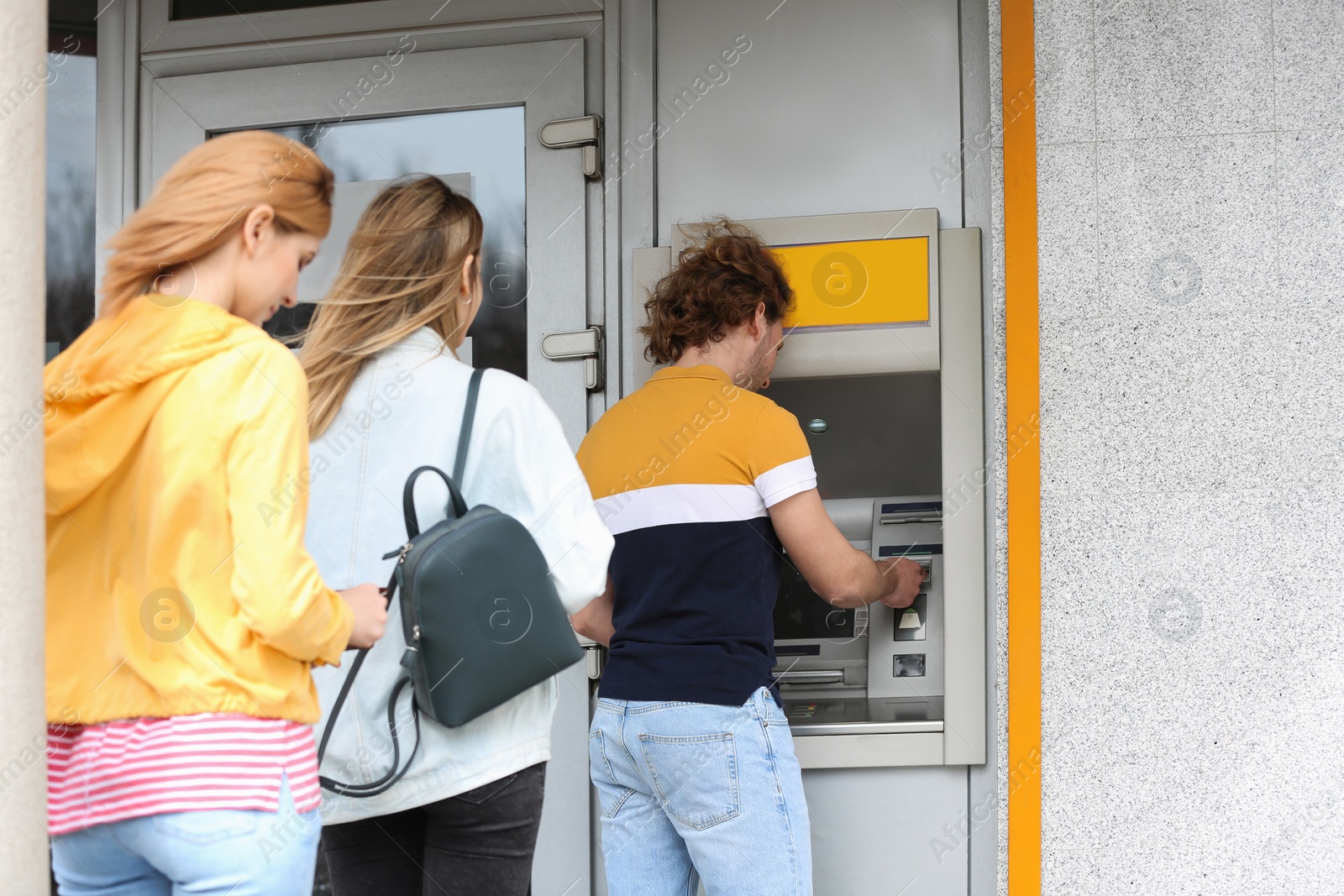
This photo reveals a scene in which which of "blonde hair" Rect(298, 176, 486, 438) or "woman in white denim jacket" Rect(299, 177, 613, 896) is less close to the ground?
"blonde hair" Rect(298, 176, 486, 438)

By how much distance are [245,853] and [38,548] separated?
1.37ft

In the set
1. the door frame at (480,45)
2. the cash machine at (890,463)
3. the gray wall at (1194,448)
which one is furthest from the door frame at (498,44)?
the gray wall at (1194,448)

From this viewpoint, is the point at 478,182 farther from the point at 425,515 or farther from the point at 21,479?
the point at 21,479

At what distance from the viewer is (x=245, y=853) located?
130cm

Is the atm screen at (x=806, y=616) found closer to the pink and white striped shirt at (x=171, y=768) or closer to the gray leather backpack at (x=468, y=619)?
the gray leather backpack at (x=468, y=619)

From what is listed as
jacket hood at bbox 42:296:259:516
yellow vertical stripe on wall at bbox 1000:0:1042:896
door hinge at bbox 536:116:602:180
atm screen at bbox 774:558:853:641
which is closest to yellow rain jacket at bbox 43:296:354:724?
jacket hood at bbox 42:296:259:516

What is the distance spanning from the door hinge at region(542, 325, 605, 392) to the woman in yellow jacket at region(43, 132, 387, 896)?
1679 mm

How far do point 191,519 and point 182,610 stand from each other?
10cm

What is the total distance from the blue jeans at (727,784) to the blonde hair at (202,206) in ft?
3.69

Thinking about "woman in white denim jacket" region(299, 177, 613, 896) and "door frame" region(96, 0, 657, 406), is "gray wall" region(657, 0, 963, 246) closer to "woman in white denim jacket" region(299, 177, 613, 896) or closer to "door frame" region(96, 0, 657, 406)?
"door frame" region(96, 0, 657, 406)

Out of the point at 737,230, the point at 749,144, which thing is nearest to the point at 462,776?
the point at 737,230

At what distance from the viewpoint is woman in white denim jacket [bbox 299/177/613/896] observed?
1.69 m

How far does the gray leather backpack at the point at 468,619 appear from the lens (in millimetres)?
1605

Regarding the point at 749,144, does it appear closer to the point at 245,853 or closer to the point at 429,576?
the point at 429,576
